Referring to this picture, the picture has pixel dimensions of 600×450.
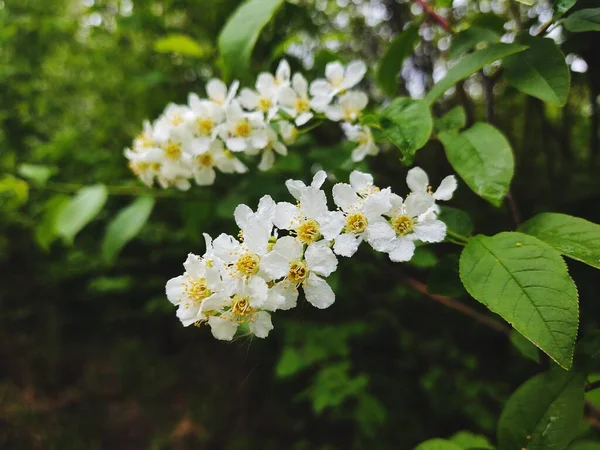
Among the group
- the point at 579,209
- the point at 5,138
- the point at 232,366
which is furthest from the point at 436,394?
the point at 5,138

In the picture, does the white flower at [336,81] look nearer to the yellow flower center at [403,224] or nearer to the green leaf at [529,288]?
the yellow flower center at [403,224]

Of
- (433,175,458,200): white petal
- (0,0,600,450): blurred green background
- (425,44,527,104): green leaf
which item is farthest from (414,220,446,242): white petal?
(0,0,600,450): blurred green background

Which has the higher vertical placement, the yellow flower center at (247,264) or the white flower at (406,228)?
the yellow flower center at (247,264)

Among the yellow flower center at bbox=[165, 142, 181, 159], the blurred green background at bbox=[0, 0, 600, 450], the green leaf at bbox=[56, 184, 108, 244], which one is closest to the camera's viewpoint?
the yellow flower center at bbox=[165, 142, 181, 159]

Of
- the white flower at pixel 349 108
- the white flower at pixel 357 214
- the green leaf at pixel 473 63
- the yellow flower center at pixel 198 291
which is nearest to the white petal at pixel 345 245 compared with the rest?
the white flower at pixel 357 214

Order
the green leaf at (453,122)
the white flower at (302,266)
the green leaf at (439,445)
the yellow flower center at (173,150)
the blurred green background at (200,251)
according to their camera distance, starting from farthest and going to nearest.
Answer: the blurred green background at (200,251) → the yellow flower center at (173,150) → the green leaf at (453,122) → the green leaf at (439,445) → the white flower at (302,266)

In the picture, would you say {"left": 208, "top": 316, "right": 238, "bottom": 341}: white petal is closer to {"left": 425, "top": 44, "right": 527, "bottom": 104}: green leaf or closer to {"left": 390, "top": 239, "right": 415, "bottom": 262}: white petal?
{"left": 390, "top": 239, "right": 415, "bottom": 262}: white petal

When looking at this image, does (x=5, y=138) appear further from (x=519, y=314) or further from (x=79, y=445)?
(x=519, y=314)
